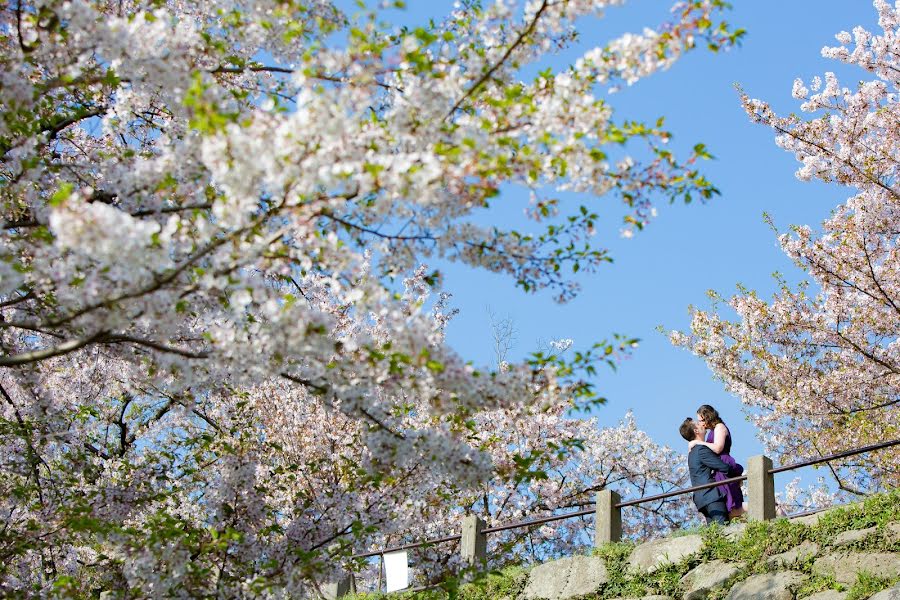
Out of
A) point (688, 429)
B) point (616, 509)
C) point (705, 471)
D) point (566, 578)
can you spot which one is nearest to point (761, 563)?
point (705, 471)

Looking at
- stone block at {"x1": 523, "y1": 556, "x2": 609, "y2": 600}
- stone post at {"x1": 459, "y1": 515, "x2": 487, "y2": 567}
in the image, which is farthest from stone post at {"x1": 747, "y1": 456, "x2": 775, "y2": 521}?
stone post at {"x1": 459, "y1": 515, "x2": 487, "y2": 567}

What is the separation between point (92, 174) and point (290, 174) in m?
3.66

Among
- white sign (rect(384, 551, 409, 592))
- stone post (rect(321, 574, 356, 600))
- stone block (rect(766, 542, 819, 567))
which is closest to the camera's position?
stone block (rect(766, 542, 819, 567))

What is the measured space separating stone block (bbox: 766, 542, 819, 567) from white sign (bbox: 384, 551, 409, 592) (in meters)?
5.06

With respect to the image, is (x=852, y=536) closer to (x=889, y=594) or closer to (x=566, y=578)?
(x=889, y=594)

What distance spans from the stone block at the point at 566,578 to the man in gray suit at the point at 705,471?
4.78ft

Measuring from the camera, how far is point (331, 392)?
558cm

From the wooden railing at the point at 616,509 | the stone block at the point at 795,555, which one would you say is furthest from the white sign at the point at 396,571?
the stone block at the point at 795,555

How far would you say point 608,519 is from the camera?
37.1 feet

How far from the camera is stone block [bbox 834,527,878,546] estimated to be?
8969mm

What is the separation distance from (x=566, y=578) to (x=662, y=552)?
4.42 feet

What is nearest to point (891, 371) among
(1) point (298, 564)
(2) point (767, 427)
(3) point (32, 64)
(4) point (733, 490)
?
(2) point (767, 427)

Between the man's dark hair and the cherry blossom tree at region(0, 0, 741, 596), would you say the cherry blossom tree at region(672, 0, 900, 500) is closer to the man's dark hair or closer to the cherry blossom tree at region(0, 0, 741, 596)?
the man's dark hair

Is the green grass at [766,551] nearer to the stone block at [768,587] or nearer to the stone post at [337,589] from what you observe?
the stone block at [768,587]
